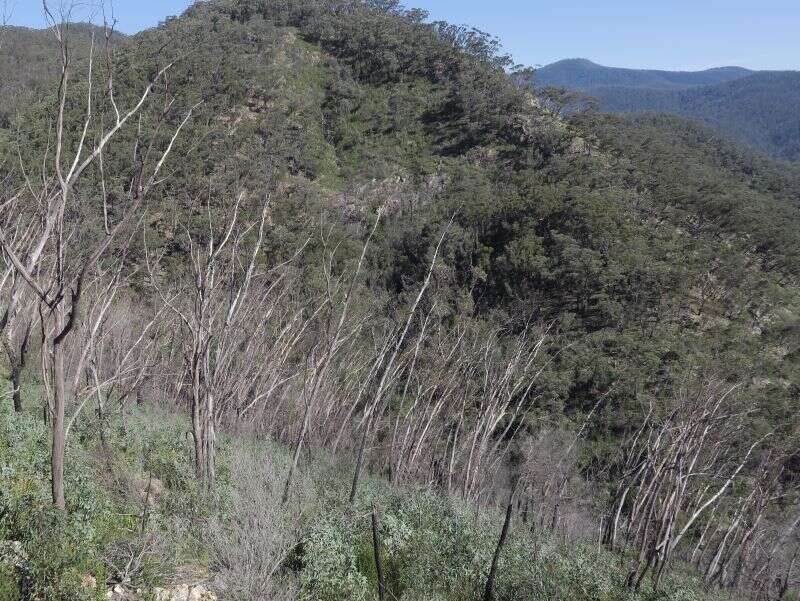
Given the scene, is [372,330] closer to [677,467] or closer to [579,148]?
[677,467]

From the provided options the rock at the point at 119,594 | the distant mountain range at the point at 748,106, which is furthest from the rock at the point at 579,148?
the distant mountain range at the point at 748,106

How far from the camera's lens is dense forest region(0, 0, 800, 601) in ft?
18.6

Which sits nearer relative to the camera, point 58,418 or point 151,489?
point 58,418

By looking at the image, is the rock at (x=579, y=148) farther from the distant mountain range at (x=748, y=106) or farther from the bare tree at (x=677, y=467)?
the distant mountain range at (x=748, y=106)

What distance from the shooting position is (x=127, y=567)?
15.7 ft

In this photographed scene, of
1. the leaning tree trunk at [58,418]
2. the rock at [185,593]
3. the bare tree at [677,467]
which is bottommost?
the bare tree at [677,467]

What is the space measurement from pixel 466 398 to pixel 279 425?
5.32m

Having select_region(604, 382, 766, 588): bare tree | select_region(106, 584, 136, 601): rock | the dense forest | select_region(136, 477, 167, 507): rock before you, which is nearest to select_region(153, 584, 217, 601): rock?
the dense forest

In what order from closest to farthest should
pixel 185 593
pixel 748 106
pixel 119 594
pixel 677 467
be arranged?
pixel 119 594
pixel 185 593
pixel 677 467
pixel 748 106

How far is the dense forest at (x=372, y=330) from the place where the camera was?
568cm

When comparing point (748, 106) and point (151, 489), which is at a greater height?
point (748, 106)

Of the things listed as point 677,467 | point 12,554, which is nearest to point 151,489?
point 12,554

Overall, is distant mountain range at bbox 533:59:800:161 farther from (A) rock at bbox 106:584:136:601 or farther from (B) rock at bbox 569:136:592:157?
(A) rock at bbox 106:584:136:601

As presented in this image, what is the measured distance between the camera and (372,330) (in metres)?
17.4
